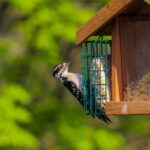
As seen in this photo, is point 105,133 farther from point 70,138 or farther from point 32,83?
point 32,83

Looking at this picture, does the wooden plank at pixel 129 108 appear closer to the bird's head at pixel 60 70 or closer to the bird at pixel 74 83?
the bird at pixel 74 83

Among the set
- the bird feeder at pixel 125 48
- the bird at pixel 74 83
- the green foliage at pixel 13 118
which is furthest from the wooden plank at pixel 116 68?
the green foliage at pixel 13 118

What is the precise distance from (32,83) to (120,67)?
26.3 ft

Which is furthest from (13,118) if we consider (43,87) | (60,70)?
(60,70)

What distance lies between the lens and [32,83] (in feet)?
44.8

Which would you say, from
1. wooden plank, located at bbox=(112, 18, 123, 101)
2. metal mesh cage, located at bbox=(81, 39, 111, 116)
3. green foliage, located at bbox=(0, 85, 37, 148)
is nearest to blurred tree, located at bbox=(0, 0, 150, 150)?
green foliage, located at bbox=(0, 85, 37, 148)

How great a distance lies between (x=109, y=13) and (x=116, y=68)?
0.41 metres

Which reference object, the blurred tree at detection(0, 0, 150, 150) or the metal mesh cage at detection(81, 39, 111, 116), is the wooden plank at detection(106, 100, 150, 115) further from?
the blurred tree at detection(0, 0, 150, 150)

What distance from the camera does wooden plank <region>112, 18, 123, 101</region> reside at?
18.7 feet

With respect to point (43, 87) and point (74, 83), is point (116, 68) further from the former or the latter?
point (43, 87)

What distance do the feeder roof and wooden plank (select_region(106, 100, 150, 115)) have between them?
50cm

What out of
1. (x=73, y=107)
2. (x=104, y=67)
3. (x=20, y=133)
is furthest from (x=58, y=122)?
(x=104, y=67)

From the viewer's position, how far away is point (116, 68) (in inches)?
227

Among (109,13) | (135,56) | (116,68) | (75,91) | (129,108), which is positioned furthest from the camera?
(75,91)
